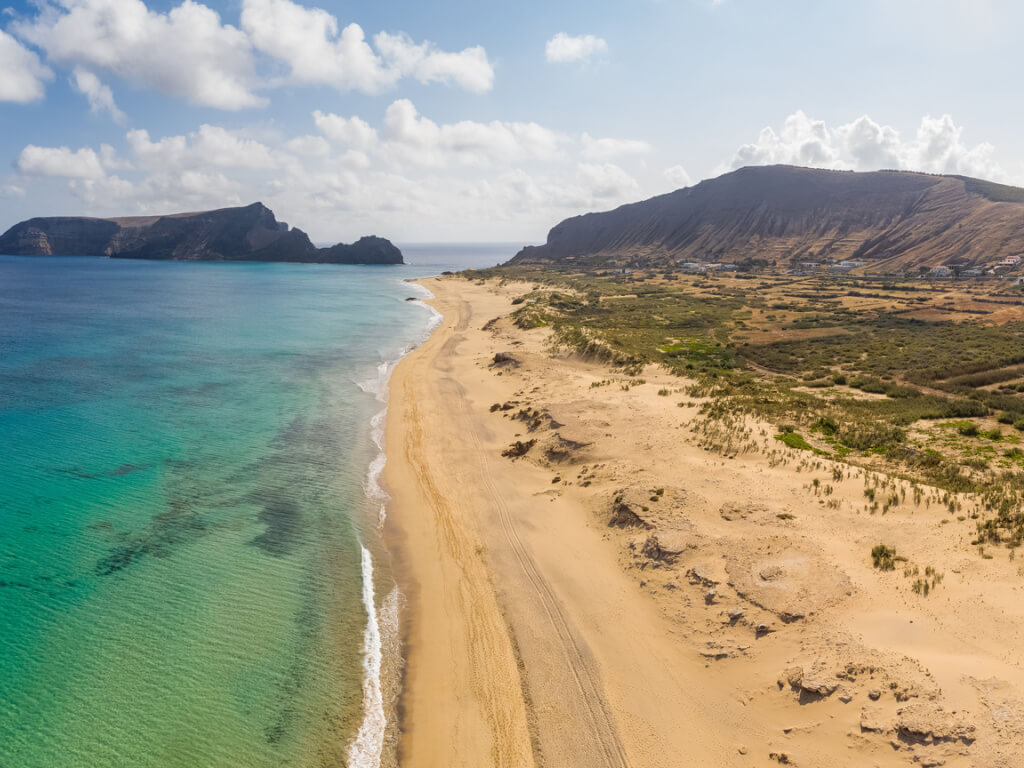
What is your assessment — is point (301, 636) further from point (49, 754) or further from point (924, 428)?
point (924, 428)

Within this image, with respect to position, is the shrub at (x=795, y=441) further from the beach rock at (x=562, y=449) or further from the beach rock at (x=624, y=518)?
the beach rock at (x=624, y=518)

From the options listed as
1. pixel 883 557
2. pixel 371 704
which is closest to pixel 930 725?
pixel 883 557

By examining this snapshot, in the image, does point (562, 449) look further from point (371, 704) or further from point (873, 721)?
point (873, 721)

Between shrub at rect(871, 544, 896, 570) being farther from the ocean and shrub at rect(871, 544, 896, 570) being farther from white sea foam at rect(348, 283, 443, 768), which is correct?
white sea foam at rect(348, 283, 443, 768)

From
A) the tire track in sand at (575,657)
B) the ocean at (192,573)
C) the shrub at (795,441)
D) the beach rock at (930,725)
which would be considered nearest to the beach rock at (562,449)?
the tire track in sand at (575,657)

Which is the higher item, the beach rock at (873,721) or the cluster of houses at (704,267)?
the cluster of houses at (704,267)

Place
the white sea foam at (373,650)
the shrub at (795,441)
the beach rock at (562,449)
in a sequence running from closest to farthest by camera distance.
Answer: the white sea foam at (373,650) < the shrub at (795,441) < the beach rock at (562,449)

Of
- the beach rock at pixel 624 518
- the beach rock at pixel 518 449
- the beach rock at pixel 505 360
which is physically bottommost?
the beach rock at pixel 624 518
